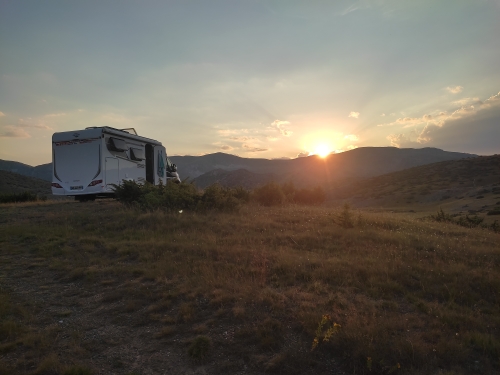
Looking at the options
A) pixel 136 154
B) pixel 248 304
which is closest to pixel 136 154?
pixel 136 154

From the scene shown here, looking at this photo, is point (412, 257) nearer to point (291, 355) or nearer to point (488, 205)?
point (291, 355)

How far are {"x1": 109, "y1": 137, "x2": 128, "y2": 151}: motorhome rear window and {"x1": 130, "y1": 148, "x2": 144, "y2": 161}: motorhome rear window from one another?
0.59 metres

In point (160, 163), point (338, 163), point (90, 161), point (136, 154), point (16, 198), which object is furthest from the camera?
point (338, 163)

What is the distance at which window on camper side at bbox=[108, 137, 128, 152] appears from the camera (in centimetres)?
1495

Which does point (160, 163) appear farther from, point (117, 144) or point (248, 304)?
point (248, 304)

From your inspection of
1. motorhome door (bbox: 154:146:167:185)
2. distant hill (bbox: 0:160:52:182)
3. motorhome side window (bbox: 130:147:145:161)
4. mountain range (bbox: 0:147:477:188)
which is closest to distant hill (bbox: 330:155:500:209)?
motorhome door (bbox: 154:146:167:185)

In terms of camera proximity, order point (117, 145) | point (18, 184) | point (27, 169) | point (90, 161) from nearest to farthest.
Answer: point (90, 161) < point (117, 145) < point (18, 184) < point (27, 169)

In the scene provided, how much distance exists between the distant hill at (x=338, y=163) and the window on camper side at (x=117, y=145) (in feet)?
313

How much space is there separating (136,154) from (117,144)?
4.98ft

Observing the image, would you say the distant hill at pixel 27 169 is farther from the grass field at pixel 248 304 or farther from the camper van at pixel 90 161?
the grass field at pixel 248 304

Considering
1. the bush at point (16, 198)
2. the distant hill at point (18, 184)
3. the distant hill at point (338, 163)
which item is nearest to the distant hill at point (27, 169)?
the distant hill at point (338, 163)

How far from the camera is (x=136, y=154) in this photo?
16.7m

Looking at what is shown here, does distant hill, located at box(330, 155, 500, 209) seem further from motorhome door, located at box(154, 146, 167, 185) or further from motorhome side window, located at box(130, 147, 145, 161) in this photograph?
motorhome side window, located at box(130, 147, 145, 161)

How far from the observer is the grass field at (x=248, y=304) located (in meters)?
3.72
